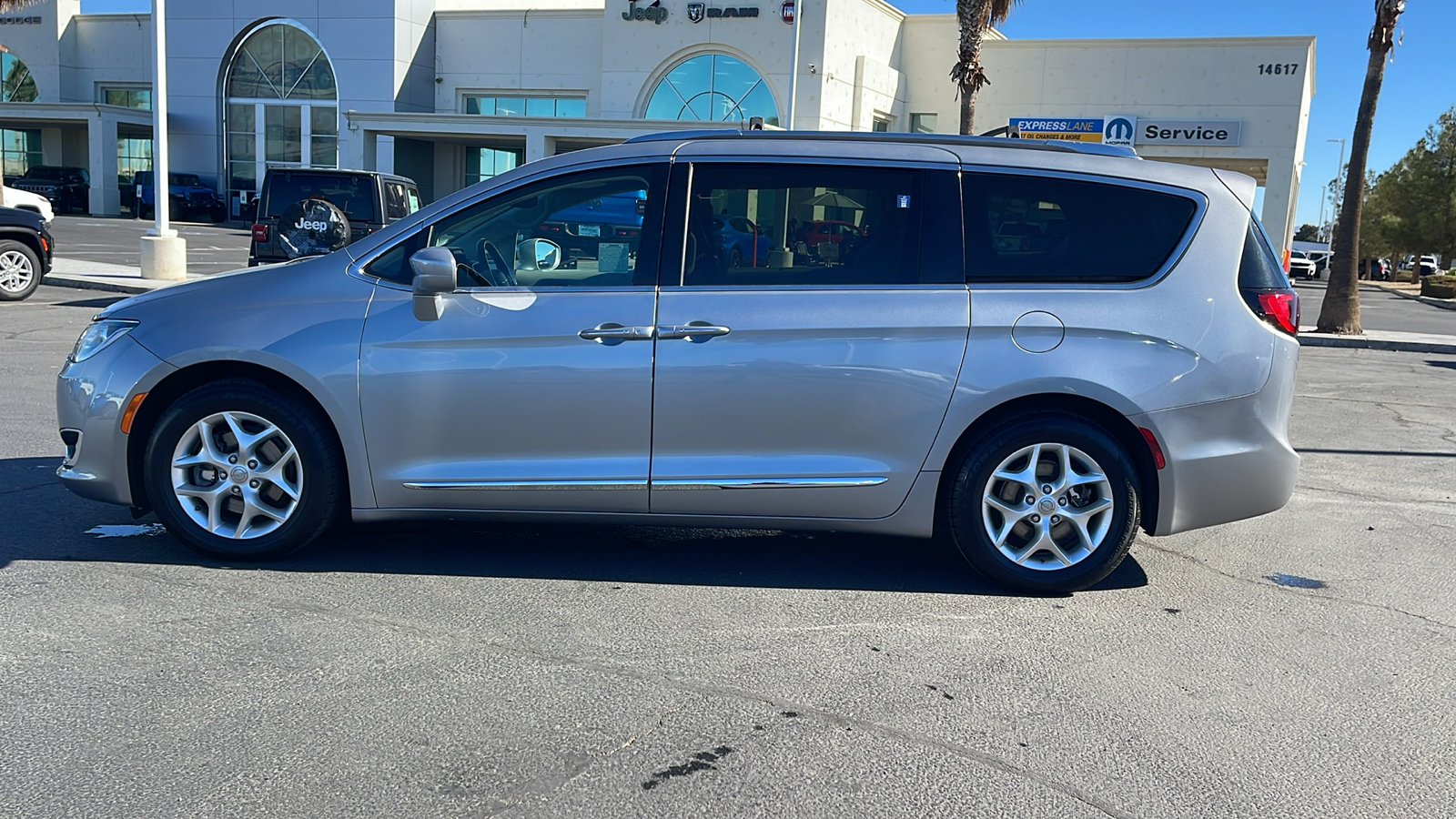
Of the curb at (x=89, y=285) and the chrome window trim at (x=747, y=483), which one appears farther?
the curb at (x=89, y=285)

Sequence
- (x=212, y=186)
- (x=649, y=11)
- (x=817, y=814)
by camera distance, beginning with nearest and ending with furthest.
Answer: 1. (x=817, y=814)
2. (x=649, y=11)
3. (x=212, y=186)

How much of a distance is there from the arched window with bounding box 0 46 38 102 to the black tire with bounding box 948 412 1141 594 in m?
61.9

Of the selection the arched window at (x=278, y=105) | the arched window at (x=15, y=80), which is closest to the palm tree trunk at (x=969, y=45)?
the arched window at (x=278, y=105)

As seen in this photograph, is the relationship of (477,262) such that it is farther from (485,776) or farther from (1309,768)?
(1309,768)

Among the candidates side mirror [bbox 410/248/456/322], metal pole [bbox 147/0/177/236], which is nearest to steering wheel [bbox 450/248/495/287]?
side mirror [bbox 410/248/456/322]

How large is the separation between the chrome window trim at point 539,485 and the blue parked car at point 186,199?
47064 mm

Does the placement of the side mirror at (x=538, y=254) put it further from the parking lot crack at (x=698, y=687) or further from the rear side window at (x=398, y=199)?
the rear side window at (x=398, y=199)

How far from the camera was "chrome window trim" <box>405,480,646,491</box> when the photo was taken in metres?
4.73

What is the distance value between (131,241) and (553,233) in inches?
1204

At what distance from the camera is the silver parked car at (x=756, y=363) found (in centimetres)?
467

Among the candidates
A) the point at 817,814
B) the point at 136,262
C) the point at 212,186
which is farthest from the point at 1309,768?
the point at 212,186

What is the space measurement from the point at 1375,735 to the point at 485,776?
275cm

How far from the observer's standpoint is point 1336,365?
15227 millimetres

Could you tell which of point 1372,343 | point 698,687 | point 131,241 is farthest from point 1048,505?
point 131,241
